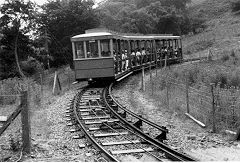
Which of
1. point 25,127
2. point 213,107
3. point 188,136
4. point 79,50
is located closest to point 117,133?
point 188,136

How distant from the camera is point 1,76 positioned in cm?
2669

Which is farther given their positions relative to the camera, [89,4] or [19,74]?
[89,4]

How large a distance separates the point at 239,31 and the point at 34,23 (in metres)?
27.1

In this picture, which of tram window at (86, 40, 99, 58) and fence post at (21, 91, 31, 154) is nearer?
fence post at (21, 91, 31, 154)

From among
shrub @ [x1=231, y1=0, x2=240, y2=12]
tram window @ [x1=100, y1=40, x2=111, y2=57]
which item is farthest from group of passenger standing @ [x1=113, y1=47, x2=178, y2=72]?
shrub @ [x1=231, y1=0, x2=240, y2=12]

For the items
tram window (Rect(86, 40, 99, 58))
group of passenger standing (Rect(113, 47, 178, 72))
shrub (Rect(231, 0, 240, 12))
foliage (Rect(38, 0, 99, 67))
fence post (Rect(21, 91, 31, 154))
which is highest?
shrub (Rect(231, 0, 240, 12))

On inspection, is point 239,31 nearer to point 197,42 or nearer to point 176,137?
point 197,42

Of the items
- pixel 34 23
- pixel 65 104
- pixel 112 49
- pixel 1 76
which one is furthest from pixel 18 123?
pixel 34 23

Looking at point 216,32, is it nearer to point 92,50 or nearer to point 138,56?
point 138,56

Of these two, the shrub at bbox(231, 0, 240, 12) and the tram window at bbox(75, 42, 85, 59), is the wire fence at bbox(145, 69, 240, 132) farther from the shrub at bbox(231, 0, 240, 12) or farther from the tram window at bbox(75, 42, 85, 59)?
the shrub at bbox(231, 0, 240, 12)

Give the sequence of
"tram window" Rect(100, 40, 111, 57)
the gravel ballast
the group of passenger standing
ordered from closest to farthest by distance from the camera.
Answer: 1. the gravel ballast
2. "tram window" Rect(100, 40, 111, 57)
3. the group of passenger standing

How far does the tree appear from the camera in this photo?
26.2 metres

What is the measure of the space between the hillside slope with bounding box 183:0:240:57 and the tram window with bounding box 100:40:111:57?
1642 centimetres

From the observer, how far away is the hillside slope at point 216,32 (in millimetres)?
40044
